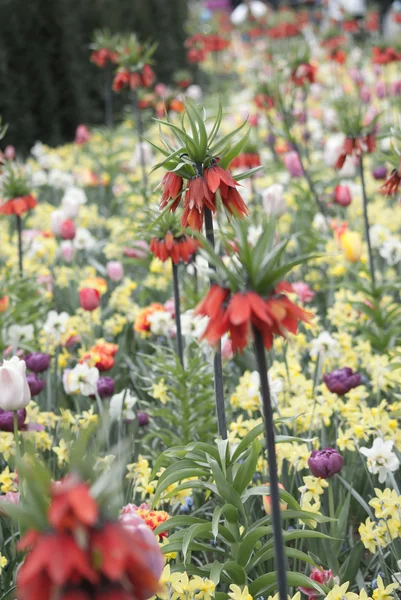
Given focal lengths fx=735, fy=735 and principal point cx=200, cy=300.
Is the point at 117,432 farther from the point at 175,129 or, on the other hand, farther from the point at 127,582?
the point at 127,582

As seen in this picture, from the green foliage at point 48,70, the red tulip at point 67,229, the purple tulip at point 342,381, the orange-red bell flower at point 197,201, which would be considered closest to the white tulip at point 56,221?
the red tulip at point 67,229

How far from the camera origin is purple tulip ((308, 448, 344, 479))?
162 centimetres

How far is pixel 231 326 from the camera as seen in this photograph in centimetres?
101

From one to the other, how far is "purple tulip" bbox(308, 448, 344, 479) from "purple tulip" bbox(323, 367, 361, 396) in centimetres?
41

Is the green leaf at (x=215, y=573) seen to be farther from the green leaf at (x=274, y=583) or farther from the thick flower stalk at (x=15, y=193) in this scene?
the thick flower stalk at (x=15, y=193)

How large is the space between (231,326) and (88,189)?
508cm

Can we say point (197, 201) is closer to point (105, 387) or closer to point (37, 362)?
point (105, 387)

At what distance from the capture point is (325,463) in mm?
1625

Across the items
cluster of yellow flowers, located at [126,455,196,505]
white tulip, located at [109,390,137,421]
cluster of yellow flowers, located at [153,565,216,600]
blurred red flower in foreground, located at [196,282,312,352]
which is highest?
blurred red flower in foreground, located at [196,282,312,352]

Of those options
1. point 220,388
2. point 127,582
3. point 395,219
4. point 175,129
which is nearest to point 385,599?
point 220,388

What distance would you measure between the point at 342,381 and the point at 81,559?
1451 millimetres

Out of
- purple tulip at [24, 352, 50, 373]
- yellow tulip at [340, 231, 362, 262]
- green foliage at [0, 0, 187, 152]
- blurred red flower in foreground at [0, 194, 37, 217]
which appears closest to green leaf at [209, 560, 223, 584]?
purple tulip at [24, 352, 50, 373]

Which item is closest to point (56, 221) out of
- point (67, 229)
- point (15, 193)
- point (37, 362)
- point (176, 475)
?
point (67, 229)

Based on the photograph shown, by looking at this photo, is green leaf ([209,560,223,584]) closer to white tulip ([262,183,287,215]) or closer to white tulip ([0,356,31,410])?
white tulip ([0,356,31,410])
